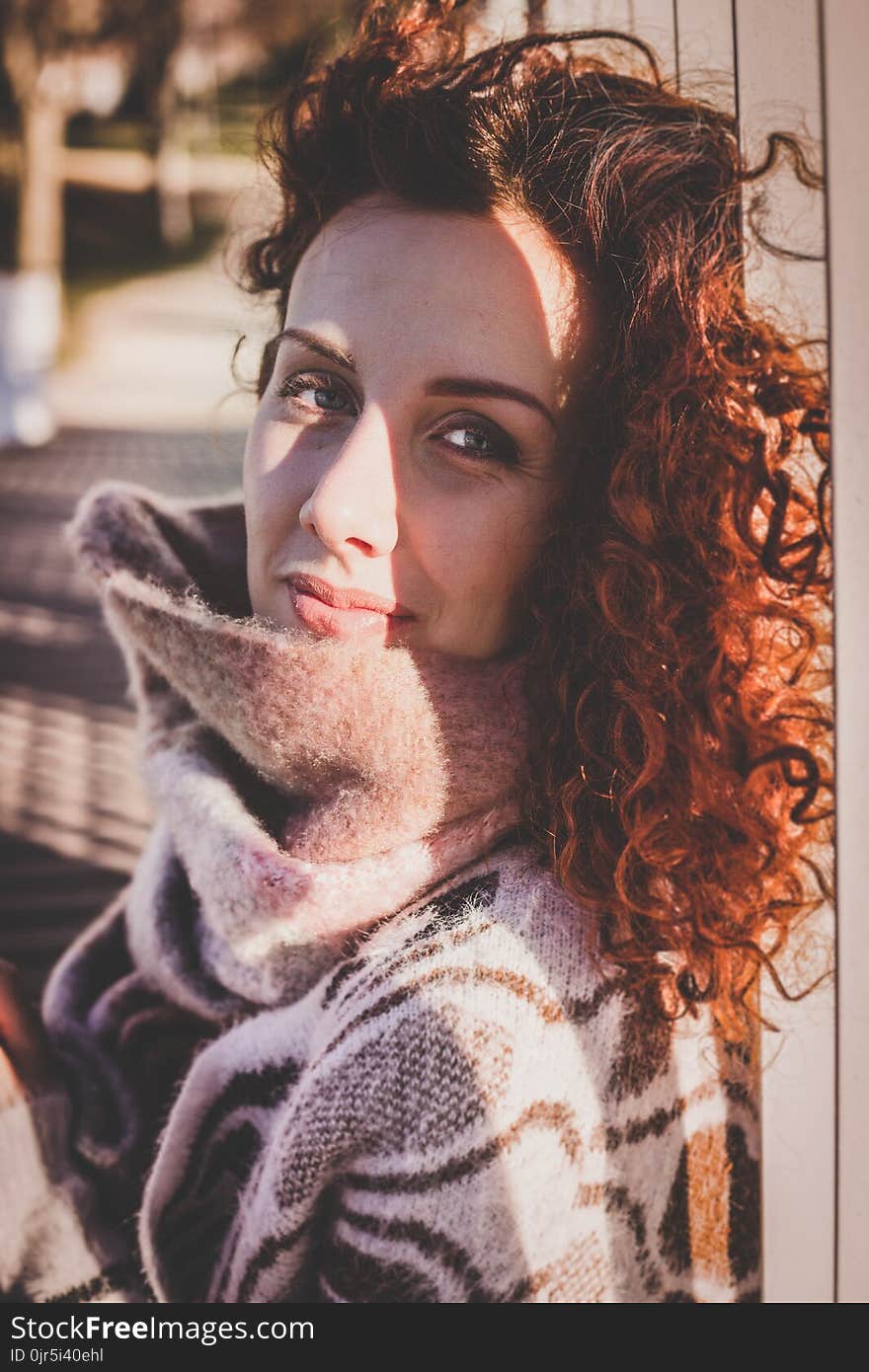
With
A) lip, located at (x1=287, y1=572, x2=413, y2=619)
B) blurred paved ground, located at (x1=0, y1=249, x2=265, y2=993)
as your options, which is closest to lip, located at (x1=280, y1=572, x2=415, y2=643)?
lip, located at (x1=287, y1=572, x2=413, y2=619)

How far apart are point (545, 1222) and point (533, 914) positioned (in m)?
0.28

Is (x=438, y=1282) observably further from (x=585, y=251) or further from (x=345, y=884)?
(x=585, y=251)

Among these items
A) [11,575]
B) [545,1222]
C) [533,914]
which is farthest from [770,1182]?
[11,575]

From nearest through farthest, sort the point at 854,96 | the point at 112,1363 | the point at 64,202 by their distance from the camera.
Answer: the point at 854,96 → the point at 112,1363 → the point at 64,202

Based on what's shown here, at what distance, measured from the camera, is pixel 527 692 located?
0.97 m

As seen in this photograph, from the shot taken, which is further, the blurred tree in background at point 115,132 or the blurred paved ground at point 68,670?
the blurred tree in background at point 115,132

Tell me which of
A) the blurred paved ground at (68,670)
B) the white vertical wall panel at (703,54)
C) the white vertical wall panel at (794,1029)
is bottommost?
the blurred paved ground at (68,670)

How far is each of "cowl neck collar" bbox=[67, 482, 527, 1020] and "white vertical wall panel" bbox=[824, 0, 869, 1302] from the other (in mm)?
316

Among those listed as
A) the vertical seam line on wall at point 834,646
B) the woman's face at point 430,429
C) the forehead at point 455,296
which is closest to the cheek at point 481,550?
the woman's face at point 430,429

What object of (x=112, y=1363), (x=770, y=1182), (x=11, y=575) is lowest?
(x=11, y=575)

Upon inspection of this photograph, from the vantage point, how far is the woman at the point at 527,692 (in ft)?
2.85

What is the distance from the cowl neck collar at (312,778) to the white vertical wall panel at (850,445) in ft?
1.04

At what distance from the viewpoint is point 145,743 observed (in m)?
1.29

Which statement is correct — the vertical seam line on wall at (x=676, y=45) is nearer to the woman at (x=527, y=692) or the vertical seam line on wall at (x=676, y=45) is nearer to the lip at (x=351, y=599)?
the woman at (x=527, y=692)
